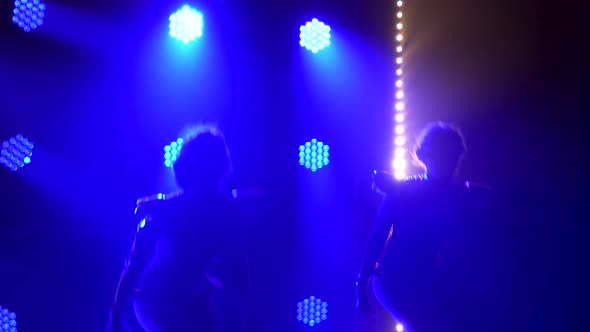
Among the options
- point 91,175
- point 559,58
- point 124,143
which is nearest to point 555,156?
point 559,58

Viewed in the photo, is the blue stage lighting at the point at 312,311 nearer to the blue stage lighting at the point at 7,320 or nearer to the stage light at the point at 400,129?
the stage light at the point at 400,129

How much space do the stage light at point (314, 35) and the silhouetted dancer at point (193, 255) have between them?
51.1 inches

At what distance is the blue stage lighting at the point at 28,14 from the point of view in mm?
3070

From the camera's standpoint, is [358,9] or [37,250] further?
[358,9]

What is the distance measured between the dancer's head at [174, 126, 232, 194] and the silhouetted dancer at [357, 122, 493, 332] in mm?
841

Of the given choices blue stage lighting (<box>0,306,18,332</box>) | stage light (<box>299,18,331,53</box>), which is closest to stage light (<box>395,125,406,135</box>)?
stage light (<box>299,18,331,53</box>)

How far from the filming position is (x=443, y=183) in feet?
7.88

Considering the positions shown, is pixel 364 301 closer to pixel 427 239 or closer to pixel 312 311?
pixel 427 239

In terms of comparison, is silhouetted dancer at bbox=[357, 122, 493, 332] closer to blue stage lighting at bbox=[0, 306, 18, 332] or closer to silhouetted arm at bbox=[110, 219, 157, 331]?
silhouetted arm at bbox=[110, 219, 157, 331]

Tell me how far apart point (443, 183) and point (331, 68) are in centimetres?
128

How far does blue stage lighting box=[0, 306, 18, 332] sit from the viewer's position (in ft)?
9.96

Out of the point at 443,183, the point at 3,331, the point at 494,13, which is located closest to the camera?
the point at 443,183

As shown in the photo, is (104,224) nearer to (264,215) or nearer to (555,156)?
(264,215)

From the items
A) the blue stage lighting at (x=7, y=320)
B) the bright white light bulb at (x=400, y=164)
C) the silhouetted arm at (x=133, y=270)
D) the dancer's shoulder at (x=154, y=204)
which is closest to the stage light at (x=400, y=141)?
the bright white light bulb at (x=400, y=164)
